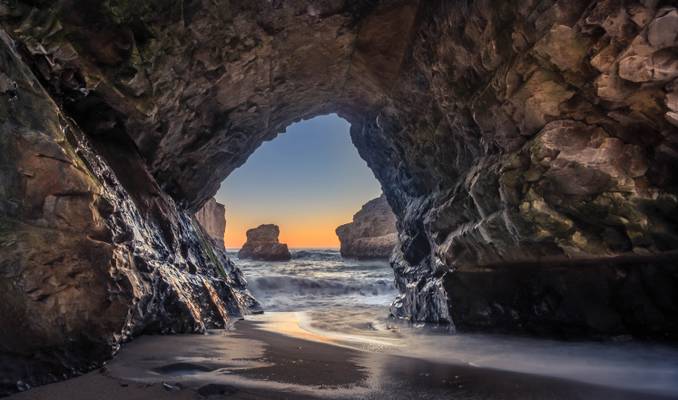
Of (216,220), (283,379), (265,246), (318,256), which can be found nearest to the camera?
(283,379)

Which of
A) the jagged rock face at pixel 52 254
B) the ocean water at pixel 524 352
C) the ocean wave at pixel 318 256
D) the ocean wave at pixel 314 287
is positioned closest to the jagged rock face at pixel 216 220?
the ocean wave at pixel 318 256

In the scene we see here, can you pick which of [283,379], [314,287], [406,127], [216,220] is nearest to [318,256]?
[216,220]

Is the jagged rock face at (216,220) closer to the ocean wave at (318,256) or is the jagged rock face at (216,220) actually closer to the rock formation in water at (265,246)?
the rock formation in water at (265,246)

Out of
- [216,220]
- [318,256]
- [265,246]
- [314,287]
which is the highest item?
[216,220]

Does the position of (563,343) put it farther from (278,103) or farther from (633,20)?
(278,103)

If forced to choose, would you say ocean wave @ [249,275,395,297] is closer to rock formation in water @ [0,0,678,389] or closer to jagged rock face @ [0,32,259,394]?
rock formation in water @ [0,0,678,389]

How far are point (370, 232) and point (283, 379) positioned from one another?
4389 centimetres

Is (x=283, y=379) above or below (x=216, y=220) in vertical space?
below

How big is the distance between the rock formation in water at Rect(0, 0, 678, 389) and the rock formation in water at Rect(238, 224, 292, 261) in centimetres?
3707

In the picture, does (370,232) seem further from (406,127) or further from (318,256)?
(406,127)

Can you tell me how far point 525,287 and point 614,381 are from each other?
3.68 meters

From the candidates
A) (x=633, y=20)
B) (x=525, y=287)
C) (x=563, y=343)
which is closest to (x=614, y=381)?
(x=563, y=343)

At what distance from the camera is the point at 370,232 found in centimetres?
4744

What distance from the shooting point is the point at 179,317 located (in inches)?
252
